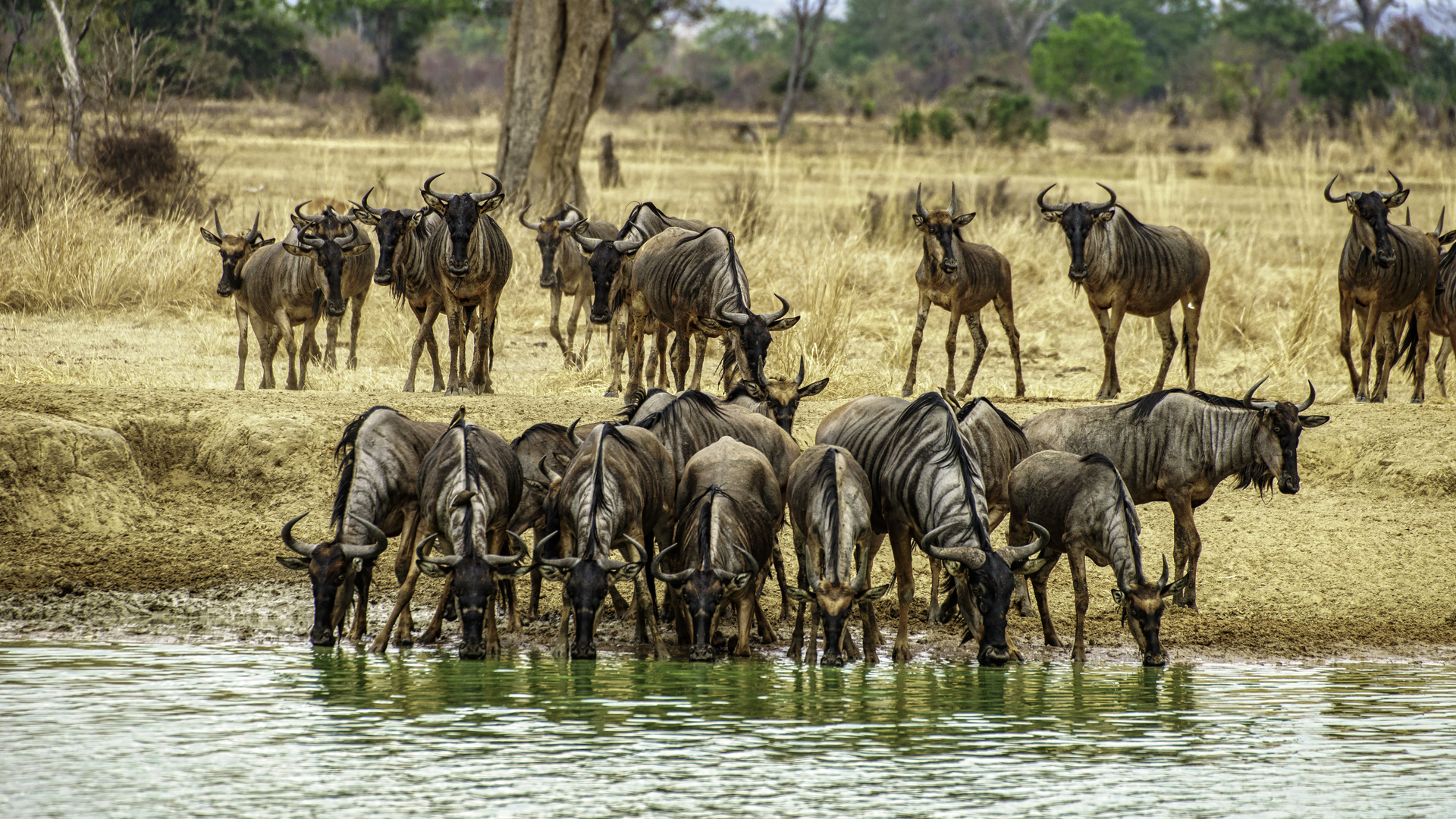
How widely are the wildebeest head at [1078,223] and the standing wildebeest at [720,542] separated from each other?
462 centimetres

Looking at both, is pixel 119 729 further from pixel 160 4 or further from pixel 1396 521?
pixel 160 4

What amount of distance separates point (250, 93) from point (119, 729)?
1475 inches

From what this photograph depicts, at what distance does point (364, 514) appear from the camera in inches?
309

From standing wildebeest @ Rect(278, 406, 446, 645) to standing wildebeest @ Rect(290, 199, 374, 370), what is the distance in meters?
4.22

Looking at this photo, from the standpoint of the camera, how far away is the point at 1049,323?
1589 cm

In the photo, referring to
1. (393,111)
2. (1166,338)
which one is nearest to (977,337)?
(1166,338)

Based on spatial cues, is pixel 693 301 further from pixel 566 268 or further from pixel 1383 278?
pixel 1383 278

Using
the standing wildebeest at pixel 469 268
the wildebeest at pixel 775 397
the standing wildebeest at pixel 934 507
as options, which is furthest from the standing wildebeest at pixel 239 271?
the standing wildebeest at pixel 934 507

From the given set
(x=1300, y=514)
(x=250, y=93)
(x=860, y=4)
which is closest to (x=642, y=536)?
(x=1300, y=514)

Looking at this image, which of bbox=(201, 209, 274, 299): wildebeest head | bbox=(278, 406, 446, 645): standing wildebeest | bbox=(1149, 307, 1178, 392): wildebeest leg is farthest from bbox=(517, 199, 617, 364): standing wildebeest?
bbox=(278, 406, 446, 645): standing wildebeest

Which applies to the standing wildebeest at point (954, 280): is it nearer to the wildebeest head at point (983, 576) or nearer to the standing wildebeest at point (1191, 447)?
the standing wildebeest at point (1191, 447)

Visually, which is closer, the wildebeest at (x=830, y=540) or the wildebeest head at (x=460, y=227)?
the wildebeest at (x=830, y=540)

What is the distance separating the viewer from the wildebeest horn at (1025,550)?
296 inches

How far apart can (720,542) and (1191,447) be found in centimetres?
273
